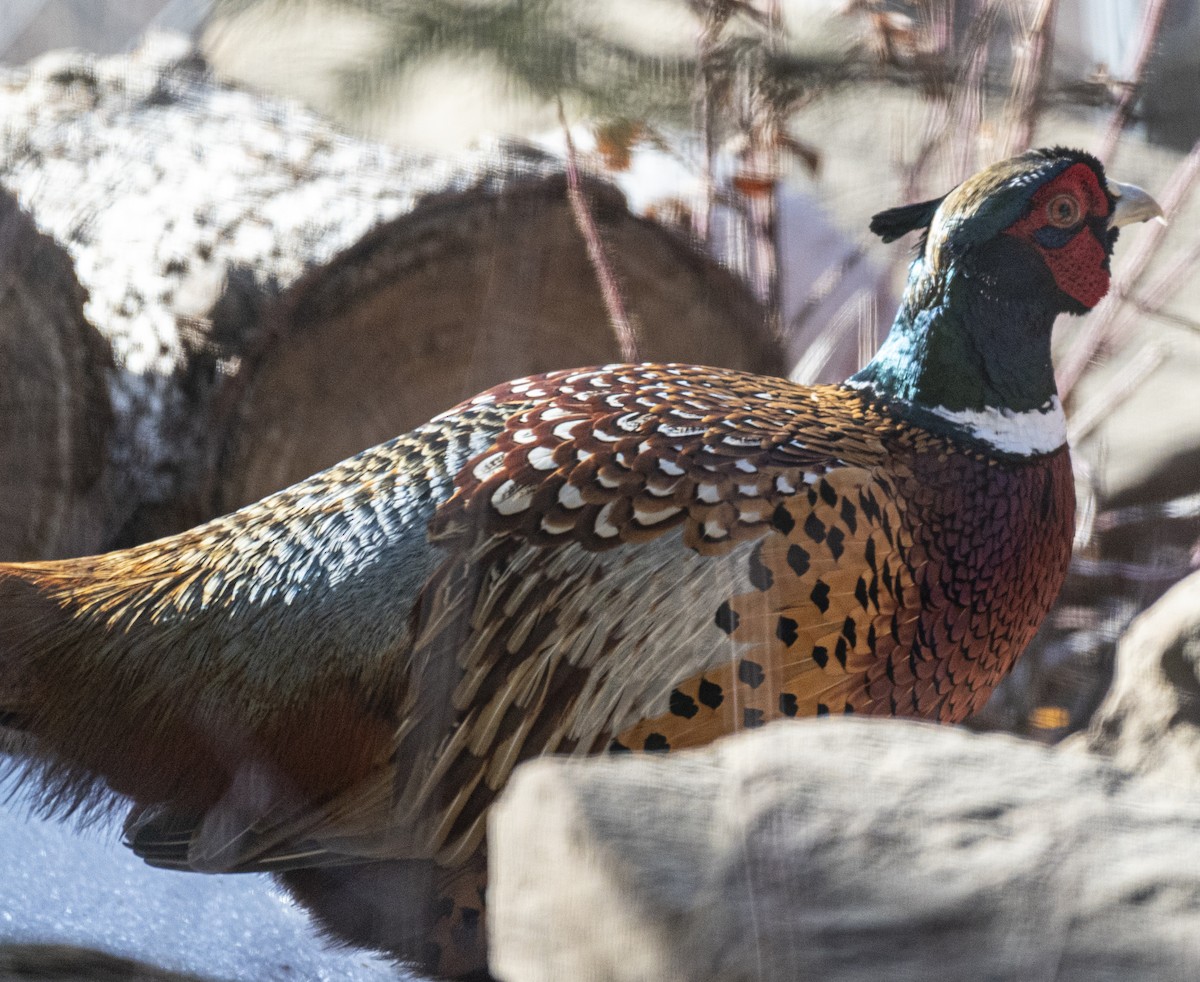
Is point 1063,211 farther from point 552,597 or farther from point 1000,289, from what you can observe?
point 552,597

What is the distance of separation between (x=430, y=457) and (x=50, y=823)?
1.66 feet

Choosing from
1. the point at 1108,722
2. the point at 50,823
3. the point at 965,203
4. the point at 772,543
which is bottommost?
the point at 50,823

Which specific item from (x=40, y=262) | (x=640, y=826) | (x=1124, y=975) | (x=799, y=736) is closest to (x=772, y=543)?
(x=799, y=736)

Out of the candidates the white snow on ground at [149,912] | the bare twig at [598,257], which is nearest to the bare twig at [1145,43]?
the bare twig at [598,257]

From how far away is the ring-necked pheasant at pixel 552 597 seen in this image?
1.08 meters

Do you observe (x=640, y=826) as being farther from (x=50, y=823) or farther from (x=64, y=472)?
(x=64, y=472)

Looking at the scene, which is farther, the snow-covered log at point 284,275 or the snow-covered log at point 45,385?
the snow-covered log at point 45,385

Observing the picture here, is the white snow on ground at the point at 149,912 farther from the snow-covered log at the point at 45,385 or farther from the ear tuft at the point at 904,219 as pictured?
the ear tuft at the point at 904,219

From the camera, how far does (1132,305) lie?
4.02ft

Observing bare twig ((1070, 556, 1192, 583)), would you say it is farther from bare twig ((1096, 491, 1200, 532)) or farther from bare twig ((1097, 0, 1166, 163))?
bare twig ((1097, 0, 1166, 163))

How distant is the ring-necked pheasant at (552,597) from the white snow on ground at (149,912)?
0.10 feet

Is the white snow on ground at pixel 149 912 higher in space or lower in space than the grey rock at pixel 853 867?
lower

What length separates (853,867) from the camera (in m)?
0.84

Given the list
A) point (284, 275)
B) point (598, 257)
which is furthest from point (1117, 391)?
point (284, 275)
